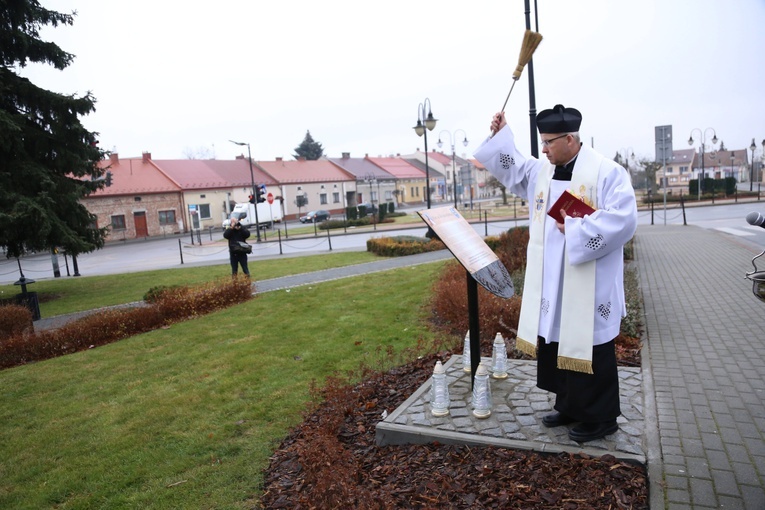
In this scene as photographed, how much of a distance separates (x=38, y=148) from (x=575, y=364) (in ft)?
51.4

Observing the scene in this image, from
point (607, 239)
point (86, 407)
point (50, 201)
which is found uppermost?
point (50, 201)

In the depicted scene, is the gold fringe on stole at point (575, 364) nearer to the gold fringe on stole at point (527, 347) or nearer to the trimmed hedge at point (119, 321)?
the gold fringe on stole at point (527, 347)

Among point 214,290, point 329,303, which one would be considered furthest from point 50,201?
point 329,303

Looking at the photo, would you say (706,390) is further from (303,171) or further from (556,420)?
(303,171)

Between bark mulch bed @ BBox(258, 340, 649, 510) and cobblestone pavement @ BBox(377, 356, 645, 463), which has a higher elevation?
cobblestone pavement @ BBox(377, 356, 645, 463)

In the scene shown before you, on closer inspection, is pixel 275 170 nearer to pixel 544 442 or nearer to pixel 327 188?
pixel 327 188

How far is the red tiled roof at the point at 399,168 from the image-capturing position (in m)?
73.6

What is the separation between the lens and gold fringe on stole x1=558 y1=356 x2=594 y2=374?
11.6ft

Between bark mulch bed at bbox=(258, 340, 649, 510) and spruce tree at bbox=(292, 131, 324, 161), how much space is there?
76317 mm

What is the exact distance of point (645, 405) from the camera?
14.1 feet

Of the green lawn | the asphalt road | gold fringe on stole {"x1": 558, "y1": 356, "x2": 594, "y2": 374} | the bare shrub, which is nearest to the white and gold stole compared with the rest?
gold fringe on stole {"x1": 558, "y1": 356, "x2": 594, "y2": 374}

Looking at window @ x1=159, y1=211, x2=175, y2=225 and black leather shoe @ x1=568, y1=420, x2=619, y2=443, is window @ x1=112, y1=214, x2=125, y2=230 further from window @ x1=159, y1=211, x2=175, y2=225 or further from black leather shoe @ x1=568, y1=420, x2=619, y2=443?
black leather shoe @ x1=568, y1=420, x2=619, y2=443

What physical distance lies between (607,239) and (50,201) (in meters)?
14.3

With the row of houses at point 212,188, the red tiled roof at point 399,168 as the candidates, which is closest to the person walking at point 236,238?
the row of houses at point 212,188
